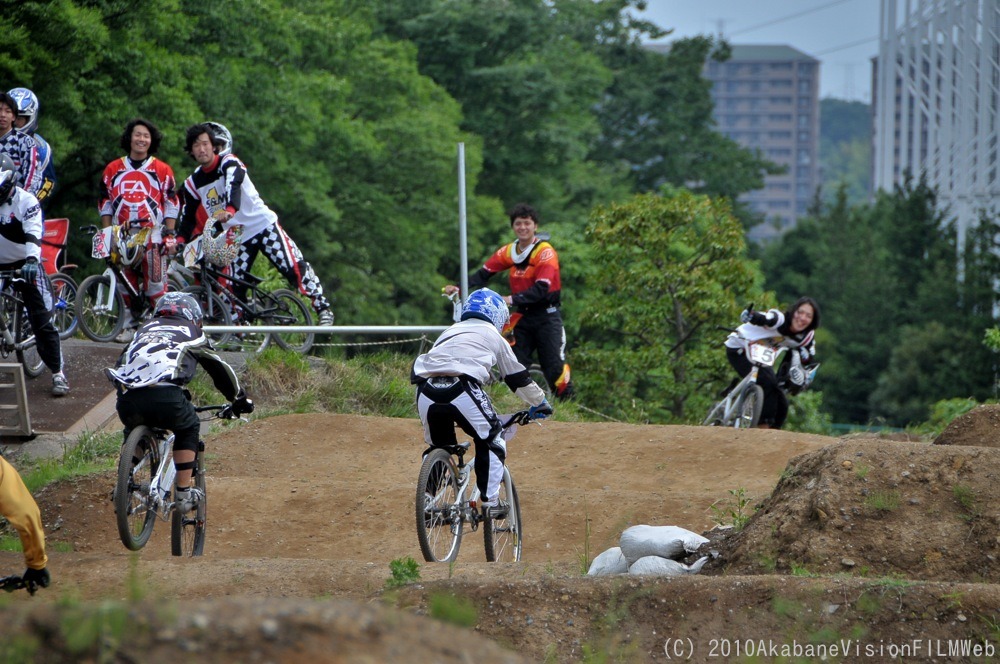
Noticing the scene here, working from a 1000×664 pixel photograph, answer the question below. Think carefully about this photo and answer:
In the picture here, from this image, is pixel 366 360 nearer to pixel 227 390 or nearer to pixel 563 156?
pixel 227 390

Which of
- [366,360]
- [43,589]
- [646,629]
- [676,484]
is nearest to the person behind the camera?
[646,629]

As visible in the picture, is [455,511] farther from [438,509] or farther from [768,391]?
[768,391]

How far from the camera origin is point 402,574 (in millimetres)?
6762

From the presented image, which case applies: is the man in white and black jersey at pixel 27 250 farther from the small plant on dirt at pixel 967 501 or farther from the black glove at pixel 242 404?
the small plant on dirt at pixel 967 501

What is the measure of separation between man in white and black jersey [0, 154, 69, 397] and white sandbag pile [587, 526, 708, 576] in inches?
211

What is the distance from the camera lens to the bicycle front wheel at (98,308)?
12.9m

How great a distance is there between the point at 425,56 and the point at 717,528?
3526cm

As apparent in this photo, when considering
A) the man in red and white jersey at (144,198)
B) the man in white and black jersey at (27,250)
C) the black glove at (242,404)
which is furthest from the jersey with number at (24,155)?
the black glove at (242,404)

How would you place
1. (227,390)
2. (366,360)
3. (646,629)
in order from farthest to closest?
1. (366,360)
2. (227,390)
3. (646,629)

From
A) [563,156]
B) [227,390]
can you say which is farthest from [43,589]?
[563,156]

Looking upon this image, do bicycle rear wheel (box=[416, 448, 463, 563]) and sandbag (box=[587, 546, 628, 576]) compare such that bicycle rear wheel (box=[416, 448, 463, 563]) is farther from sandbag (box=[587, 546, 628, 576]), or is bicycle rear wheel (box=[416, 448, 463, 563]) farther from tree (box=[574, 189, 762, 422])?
tree (box=[574, 189, 762, 422])

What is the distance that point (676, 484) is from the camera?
11.0m

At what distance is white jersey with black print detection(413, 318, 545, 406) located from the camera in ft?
26.7

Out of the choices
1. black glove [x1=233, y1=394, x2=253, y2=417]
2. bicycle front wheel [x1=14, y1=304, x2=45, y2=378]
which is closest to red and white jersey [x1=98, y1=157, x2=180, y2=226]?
bicycle front wheel [x1=14, y1=304, x2=45, y2=378]
